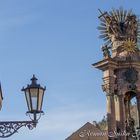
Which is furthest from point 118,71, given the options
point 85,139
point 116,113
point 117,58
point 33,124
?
point 33,124

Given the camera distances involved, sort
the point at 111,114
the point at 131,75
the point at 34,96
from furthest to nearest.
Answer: the point at 131,75, the point at 111,114, the point at 34,96

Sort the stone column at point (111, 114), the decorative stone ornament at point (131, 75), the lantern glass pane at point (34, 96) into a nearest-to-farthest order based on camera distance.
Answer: the lantern glass pane at point (34, 96) → the stone column at point (111, 114) → the decorative stone ornament at point (131, 75)

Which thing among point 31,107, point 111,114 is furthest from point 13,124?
point 111,114

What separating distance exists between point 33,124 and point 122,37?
109ft

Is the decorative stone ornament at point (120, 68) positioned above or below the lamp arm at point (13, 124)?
above

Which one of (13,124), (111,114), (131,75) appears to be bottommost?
(13,124)

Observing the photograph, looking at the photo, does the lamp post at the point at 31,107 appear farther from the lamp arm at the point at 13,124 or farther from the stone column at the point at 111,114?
the stone column at the point at 111,114

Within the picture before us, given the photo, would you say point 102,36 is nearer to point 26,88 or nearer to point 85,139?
point 85,139

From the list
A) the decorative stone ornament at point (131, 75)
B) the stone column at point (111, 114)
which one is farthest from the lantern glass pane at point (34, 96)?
the decorative stone ornament at point (131, 75)

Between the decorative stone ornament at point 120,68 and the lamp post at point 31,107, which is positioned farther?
the decorative stone ornament at point 120,68

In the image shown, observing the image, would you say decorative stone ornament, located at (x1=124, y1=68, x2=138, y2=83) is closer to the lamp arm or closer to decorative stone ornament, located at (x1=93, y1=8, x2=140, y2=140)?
decorative stone ornament, located at (x1=93, y1=8, x2=140, y2=140)

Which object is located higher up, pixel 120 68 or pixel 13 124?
pixel 120 68

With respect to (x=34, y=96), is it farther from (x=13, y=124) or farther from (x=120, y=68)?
(x=120, y=68)

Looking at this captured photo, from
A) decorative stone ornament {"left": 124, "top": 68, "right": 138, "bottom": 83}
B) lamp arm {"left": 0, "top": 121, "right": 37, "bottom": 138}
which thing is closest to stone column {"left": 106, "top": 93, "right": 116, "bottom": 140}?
decorative stone ornament {"left": 124, "top": 68, "right": 138, "bottom": 83}
